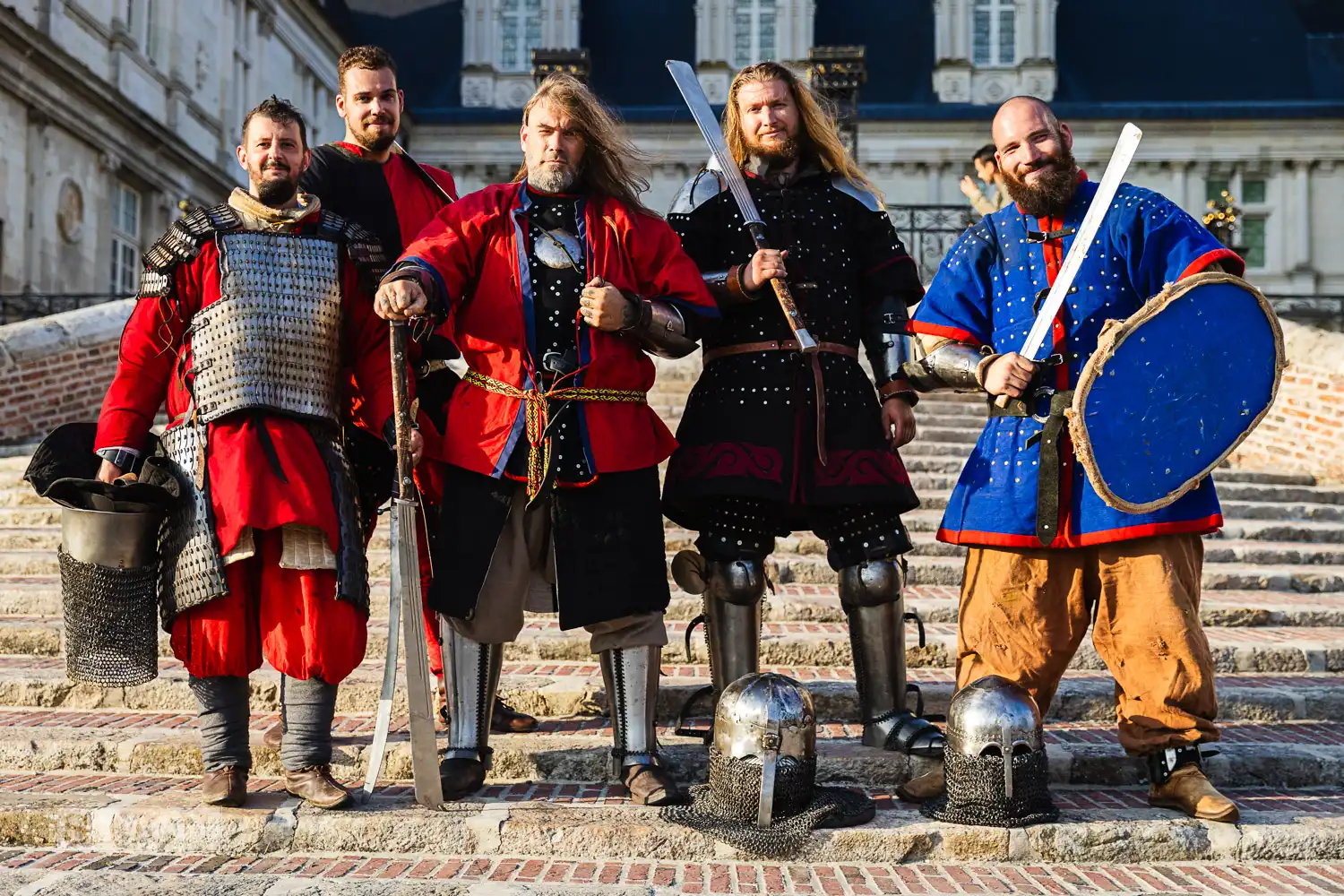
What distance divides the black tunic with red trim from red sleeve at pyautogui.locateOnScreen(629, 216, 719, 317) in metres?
0.26

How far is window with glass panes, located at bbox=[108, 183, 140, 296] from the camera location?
20.1m

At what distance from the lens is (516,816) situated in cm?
320

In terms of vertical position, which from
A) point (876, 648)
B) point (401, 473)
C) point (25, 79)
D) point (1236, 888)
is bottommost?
point (1236, 888)

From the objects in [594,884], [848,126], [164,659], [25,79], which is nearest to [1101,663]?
[594,884]

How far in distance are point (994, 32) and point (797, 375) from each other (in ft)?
97.4

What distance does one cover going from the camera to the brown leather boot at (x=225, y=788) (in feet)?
10.6

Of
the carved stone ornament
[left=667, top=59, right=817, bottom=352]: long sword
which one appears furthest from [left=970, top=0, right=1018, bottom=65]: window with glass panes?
[left=667, top=59, right=817, bottom=352]: long sword

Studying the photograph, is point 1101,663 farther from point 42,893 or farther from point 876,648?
point 42,893

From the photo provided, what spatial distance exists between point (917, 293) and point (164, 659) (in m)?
3.28

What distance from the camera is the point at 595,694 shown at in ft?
14.2

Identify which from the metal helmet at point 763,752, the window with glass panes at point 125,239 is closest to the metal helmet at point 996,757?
the metal helmet at point 763,752

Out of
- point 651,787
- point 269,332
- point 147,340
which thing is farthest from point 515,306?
point 651,787

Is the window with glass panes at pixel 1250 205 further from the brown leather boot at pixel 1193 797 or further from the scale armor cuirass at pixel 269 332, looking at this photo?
the scale armor cuirass at pixel 269 332

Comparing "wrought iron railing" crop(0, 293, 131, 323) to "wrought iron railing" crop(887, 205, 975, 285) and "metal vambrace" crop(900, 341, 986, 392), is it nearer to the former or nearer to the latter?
"wrought iron railing" crop(887, 205, 975, 285)
